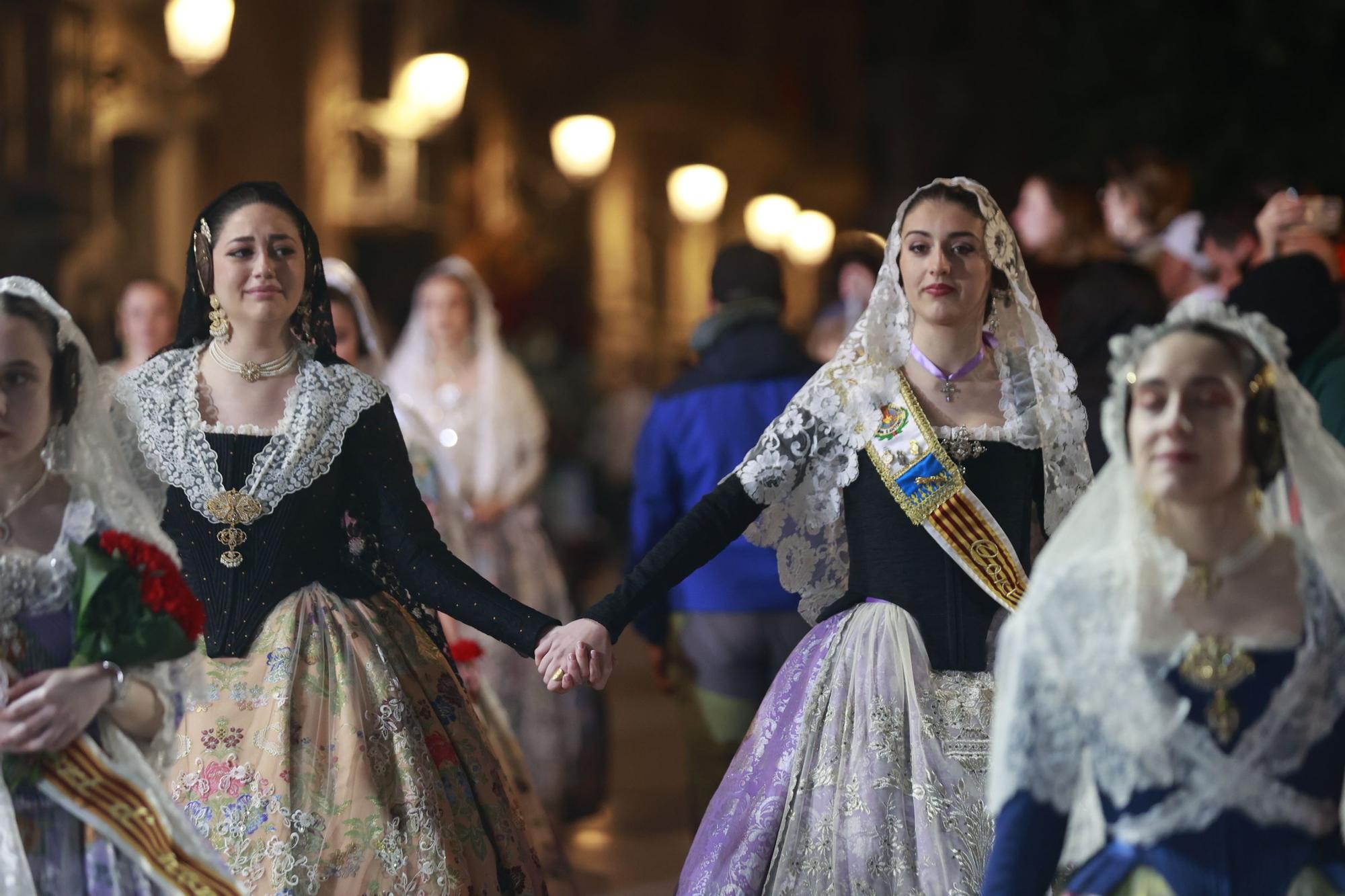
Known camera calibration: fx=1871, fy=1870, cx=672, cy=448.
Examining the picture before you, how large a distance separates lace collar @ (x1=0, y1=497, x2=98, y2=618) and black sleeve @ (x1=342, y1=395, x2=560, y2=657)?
44.0 inches

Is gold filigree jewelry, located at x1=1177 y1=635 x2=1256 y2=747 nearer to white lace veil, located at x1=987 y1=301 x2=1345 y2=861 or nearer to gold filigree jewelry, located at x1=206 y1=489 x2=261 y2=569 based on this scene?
white lace veil, located at x1=987 y1=301 x2=1345 y2=861

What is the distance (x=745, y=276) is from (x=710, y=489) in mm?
813

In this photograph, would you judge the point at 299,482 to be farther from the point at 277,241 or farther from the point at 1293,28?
the point at 1293,28

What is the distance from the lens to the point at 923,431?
14.1 feet

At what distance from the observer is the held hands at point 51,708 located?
3145mm

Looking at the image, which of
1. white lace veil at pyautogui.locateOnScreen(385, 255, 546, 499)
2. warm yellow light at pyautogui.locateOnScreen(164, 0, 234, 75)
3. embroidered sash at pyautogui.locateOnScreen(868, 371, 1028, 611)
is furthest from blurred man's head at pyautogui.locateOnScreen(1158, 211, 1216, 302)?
warm yellow light at pyautogui.locateOnScreen(164, 0, 234, 75)

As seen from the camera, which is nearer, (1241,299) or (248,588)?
(248,588)

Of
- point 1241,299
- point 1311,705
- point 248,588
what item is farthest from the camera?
point 1241,299

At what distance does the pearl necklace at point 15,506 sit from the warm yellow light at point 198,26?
773cm

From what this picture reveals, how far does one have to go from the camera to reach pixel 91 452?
345 centimetres

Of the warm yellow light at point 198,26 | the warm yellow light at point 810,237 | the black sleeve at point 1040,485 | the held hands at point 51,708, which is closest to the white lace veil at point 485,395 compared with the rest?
the warm yellow light at point 198,26

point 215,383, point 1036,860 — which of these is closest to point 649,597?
point 215,383

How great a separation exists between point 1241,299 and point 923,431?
2.21 m

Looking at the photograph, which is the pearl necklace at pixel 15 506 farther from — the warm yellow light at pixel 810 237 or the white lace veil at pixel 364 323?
the warm yellow light at pixel 810 237
